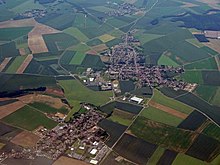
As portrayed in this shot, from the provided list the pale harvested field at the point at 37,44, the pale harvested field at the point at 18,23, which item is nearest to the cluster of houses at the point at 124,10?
the pale harvested field at the point at 18,23

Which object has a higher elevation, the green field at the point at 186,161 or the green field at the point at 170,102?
the green field at the point at 186,161

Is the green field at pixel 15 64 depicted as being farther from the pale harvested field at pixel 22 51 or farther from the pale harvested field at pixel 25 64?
the pale harvested field at pixel 22 51

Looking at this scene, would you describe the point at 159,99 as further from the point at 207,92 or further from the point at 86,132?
the point at 86,132

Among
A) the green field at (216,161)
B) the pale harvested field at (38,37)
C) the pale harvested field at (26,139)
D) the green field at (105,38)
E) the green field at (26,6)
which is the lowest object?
the green field at (26,6)

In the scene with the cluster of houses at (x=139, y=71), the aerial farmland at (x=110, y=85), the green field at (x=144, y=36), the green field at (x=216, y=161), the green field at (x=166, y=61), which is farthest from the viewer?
the green field at (x=144, y=36)

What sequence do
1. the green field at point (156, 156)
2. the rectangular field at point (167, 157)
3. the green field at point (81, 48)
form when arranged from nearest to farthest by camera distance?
the rectangular field at point (167, 157)
the green field at point (156, 156)
the green field at point (81, 48)

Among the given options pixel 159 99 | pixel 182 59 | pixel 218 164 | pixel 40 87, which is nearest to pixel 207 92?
pixel 159 99

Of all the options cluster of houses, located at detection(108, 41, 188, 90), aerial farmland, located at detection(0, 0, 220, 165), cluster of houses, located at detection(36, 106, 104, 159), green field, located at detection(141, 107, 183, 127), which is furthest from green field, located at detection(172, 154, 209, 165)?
cluster of houses, located at detection(108, 41, 188, 90)

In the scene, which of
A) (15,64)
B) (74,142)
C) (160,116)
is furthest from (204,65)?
(15,64)

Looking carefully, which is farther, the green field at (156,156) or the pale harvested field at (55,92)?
the pale harvested field at (55,92)
